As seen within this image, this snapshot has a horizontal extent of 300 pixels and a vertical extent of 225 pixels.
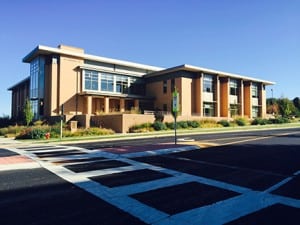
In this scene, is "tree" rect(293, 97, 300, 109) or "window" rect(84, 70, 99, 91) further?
"tree" rect(293, 97, 300, 109)

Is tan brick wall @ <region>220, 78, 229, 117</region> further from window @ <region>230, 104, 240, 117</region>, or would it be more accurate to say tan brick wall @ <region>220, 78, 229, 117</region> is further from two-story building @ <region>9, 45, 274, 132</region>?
window @ <region>230, 104, 240, 117</region>

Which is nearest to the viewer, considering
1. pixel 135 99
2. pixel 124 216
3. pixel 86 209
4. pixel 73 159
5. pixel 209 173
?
pixel 124 216

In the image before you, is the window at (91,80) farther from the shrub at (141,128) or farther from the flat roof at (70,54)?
the shrub at (141,128)

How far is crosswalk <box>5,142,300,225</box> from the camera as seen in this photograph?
15.4ft

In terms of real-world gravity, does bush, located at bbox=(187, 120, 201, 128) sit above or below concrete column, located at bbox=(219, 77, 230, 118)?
below

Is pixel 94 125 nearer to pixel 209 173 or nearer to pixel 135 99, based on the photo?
pixel 135 99

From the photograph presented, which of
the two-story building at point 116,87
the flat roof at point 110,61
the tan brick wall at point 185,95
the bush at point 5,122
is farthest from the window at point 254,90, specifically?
the bush at point 5,122

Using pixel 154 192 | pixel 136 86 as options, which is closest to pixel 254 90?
pixel 136 86

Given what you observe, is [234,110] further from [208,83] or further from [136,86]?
[136,86]

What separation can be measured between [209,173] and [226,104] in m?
40.6

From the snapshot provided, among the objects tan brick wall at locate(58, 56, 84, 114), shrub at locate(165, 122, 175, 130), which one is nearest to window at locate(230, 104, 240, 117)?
shrub at locate(165, 122, 175, 130)

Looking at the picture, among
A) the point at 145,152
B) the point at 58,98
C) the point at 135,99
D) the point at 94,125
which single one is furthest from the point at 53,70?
the point at 145,152

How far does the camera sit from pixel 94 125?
1273 inches

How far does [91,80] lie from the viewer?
3912 cm
